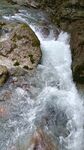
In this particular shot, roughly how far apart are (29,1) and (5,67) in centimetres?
857

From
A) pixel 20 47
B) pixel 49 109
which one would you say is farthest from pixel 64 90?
pixel 20 47

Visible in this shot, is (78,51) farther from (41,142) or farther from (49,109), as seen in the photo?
(41,142)

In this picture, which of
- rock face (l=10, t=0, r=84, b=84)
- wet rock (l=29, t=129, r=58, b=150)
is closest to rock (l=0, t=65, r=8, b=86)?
rock face (l=10, t=0, r=84, b=84)

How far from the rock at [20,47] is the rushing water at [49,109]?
0.49m

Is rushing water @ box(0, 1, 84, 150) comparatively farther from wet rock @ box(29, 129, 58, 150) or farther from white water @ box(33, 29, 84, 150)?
wet rock @ box(29, 129, 58, 150)

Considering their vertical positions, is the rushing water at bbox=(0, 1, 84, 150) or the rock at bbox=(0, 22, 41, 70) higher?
the rock at bbox=(0, 22, 41, 70)

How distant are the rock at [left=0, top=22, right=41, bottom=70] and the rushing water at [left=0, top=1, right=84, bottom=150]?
0.49m

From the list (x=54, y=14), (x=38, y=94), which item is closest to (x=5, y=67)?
(x=38, y=94)

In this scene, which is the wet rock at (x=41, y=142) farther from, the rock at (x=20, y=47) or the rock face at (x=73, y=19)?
the rock at (x=20, y=47)

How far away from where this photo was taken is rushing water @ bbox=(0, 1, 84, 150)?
999 cm

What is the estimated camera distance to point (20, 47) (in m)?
13.8

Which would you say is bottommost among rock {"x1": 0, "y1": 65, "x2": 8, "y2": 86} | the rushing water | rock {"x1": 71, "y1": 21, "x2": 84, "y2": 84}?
the rushing water

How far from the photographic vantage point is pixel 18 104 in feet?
37.1

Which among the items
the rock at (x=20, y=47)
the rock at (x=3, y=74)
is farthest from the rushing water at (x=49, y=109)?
the rock at (x=20, y=47)
